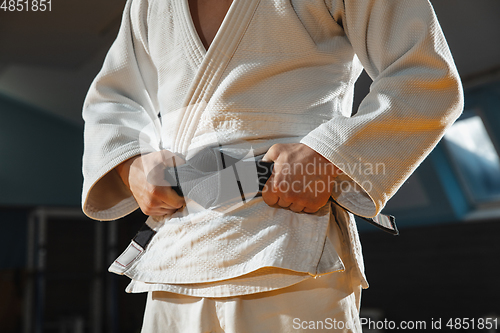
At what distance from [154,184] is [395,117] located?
1.11 feet

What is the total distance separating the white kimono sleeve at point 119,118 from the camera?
0.66 meters

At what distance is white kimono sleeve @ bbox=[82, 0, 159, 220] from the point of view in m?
0.66

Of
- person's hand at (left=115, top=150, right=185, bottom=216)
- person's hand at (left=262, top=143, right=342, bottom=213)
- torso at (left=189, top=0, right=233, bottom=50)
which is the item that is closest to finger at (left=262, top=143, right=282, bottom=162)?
person's hand at (left=262, top=143, right=342, bottom=213)

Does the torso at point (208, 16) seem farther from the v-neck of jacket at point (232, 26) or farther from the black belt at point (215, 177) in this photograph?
the black belt at point (215, 177)

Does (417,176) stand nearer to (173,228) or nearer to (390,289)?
(390,289)

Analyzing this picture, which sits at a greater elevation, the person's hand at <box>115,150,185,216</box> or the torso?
the torso

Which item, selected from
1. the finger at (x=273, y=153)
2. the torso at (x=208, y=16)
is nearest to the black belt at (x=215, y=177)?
the finger at (x=273, y=153)

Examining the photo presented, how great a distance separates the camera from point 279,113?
605 millimetres

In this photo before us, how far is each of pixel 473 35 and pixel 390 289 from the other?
319 cm

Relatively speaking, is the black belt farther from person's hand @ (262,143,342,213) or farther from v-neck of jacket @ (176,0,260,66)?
v-neck of jacket @ (176,0,260,66)

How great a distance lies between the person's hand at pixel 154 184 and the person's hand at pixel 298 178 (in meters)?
0.14

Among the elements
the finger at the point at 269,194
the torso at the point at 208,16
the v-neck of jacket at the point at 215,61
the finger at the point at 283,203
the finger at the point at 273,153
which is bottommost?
the finger at the point at 283,203

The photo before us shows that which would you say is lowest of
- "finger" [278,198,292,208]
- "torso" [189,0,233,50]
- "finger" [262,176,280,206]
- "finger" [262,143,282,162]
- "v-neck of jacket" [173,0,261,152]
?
"finger" [278,198,292,208]

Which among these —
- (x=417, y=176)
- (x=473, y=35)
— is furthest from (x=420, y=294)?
(x=473, y=35)
